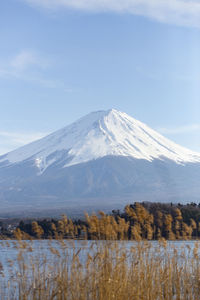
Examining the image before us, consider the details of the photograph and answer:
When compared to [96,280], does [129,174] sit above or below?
above

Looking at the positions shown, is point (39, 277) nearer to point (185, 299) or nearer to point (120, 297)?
point (120, 297)

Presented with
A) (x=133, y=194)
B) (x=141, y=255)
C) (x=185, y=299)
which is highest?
(x=133, y=194)

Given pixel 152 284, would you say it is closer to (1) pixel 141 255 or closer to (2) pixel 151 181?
(1) pixel 141 255

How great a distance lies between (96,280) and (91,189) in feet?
582

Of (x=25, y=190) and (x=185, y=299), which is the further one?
(x=25, y=190)

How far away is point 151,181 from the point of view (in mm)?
187750

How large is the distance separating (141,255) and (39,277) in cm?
188

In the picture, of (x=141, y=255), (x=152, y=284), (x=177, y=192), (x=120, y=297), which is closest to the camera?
(x=120, y=297)

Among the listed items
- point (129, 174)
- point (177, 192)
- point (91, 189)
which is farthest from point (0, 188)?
point (177, 192)

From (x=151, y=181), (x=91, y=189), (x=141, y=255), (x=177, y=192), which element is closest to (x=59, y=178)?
(x=91, y=189)

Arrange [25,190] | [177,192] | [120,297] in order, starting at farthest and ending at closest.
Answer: [25,190] → [177,192] → [120,297]

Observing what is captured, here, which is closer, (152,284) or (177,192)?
(152,284)

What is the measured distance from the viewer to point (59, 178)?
196 meters

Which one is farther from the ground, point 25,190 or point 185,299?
point 25,190
